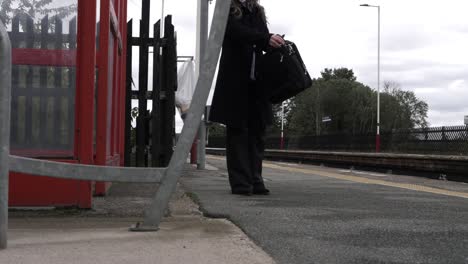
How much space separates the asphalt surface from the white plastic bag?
6060 millimetres

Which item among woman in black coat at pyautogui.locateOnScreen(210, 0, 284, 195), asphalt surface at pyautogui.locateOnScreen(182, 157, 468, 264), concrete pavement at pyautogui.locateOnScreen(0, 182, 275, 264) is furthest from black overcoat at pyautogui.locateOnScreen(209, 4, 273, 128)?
concrete pavement at pyautogui.locateOnScreen(0, 182, 275, 264)

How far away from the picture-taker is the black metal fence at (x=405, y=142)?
20166 mm

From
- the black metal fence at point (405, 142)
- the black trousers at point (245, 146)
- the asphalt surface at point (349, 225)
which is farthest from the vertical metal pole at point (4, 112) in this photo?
the black metal fence at point (405, 142)

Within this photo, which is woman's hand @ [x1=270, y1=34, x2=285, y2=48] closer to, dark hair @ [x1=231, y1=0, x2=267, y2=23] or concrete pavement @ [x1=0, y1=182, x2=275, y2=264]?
dark hair @ [x1=231, y1=0, x2=267, y2=23]

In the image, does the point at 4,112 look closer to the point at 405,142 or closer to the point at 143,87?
the point at 143,87

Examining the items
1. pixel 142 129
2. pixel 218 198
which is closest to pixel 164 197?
pixel 218 198

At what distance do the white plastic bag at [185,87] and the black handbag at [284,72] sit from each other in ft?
21.0

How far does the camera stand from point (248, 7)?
5.07 metres

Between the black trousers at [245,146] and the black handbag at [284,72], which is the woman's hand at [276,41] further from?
the black trousers at [245,146]

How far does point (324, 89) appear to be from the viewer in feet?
296

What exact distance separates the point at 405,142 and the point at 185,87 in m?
16.5

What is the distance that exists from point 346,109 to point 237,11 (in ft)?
298

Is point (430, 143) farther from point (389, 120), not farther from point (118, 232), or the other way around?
point (389, 120)

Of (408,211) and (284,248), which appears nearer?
(284,248)
